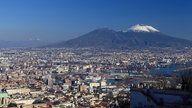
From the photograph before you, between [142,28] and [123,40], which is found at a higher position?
[142,28]

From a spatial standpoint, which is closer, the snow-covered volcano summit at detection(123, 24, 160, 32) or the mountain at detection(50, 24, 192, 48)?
the mountain at detection(50, 24, 192, 48)

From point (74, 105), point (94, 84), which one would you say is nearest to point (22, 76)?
point (94, 84)

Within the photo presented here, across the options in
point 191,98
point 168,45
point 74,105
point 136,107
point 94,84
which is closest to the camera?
point 191,98

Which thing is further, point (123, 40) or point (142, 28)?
point (142, 28)

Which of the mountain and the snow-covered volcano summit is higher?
the snow-covered volcano summit

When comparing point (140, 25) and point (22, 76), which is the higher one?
point (140, 25)

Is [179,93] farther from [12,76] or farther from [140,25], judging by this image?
[140,25]

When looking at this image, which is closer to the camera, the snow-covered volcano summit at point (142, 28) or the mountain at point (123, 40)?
the mountain at point (123, 40)

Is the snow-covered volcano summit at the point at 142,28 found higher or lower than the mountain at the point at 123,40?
higher
